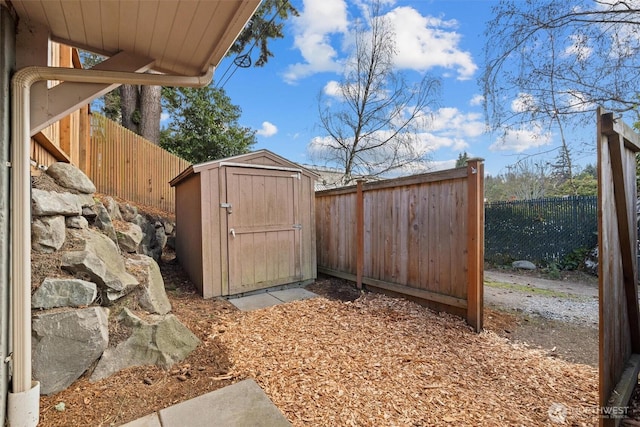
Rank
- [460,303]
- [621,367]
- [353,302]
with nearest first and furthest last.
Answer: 1. [621,367]
2. [460,303]
3. [353,302]

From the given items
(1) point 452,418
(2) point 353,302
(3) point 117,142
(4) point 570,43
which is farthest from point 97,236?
(4) point 570,43

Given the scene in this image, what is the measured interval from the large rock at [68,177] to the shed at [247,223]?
1233mm

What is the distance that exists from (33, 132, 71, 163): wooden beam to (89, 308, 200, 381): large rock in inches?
68.5

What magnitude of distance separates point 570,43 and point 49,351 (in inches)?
235

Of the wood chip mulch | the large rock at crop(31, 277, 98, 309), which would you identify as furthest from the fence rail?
the large rock at crop(31, 277, 98, 309)

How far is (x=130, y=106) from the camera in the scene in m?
8.10

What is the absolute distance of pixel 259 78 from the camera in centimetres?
838

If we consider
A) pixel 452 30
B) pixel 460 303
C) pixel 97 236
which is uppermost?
pixel 452 30

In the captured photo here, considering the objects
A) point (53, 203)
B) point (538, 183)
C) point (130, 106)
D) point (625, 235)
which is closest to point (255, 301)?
point (53, 203)

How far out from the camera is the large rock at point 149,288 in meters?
2.55

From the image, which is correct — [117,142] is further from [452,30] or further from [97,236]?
[452,30]

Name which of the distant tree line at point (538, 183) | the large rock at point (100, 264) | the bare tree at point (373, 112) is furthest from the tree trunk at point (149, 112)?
the distant tree line at point (538, 183)

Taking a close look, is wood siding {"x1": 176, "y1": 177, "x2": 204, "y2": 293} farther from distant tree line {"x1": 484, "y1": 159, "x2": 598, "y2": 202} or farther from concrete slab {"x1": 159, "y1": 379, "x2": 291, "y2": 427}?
distant tree line {"x1": 484, "y1": 159, "x2": 598, "y2": 202}

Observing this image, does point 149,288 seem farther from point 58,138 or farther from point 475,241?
point 475,241
